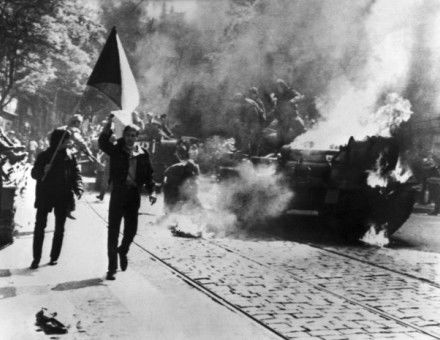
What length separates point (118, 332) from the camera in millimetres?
4504

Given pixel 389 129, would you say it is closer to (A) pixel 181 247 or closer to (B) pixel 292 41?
(A) pixel 181 247

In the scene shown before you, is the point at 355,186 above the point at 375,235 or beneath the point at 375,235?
above

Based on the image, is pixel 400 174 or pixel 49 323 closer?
pixel 49 323

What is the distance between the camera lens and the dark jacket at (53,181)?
273 inches

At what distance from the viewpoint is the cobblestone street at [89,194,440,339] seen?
5.10 m

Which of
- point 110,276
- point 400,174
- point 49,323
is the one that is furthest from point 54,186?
point 400,174

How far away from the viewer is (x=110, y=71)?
22.8 ft

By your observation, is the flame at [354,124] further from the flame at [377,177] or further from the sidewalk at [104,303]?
the sidewalk at [104,303]

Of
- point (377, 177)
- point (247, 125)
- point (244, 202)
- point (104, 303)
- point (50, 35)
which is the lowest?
point (104, 303)

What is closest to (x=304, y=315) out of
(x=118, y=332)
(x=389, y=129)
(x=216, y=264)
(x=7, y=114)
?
(x=118, y=332)

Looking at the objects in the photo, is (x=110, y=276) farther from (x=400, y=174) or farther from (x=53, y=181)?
(x=400, y=174)

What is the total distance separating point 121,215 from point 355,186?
603cm

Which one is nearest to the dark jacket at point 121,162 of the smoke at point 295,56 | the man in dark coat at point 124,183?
the man in dark coat at point 124,183

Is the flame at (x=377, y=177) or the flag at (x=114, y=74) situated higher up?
the flag at (x=114, y=74)
